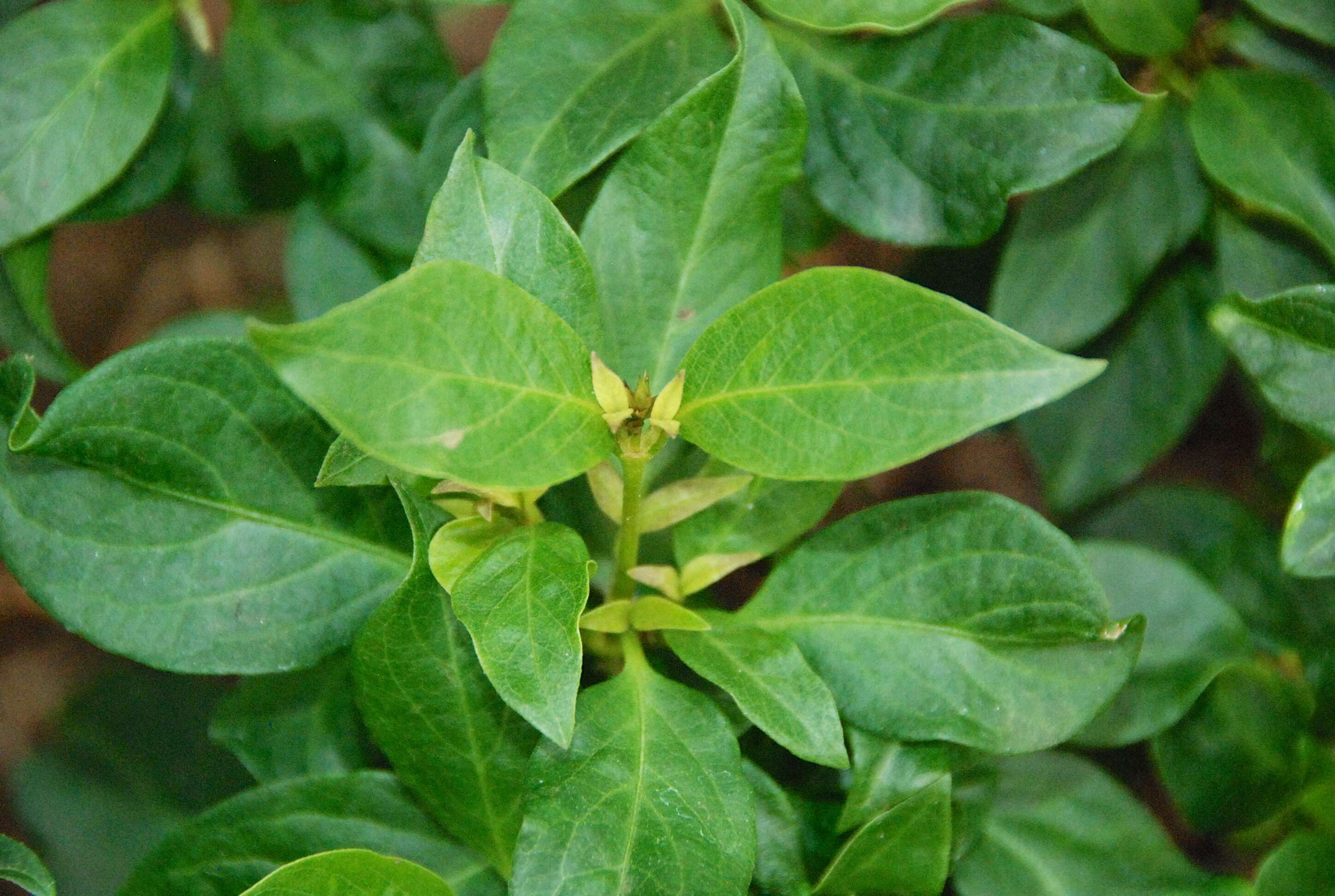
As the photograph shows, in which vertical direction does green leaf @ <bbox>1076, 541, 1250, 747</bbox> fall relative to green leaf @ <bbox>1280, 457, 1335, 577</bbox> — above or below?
below

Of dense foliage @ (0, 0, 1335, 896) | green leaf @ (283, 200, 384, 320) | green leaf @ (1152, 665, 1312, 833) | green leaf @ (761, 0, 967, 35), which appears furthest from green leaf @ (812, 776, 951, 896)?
green leaf @ (283, 200, 384, 320)

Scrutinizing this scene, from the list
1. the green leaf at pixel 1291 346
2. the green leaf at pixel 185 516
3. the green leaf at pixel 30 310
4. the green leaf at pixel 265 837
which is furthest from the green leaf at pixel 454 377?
the green leaf at pixel 30 310

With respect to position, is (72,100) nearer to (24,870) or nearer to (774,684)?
(24,870)

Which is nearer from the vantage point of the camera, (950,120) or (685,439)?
(685,439)

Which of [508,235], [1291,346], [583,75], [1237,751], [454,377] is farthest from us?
[1237,751]

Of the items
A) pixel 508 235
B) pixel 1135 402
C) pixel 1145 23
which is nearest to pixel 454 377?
pixel 508 235

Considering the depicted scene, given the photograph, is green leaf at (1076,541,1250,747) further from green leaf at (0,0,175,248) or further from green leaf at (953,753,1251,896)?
green leaf at (0,0,175,248)

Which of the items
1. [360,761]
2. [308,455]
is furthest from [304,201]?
[360,761]

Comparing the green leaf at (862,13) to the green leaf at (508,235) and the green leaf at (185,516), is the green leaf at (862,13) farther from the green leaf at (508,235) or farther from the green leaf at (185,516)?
the green leaf at (185,516)
